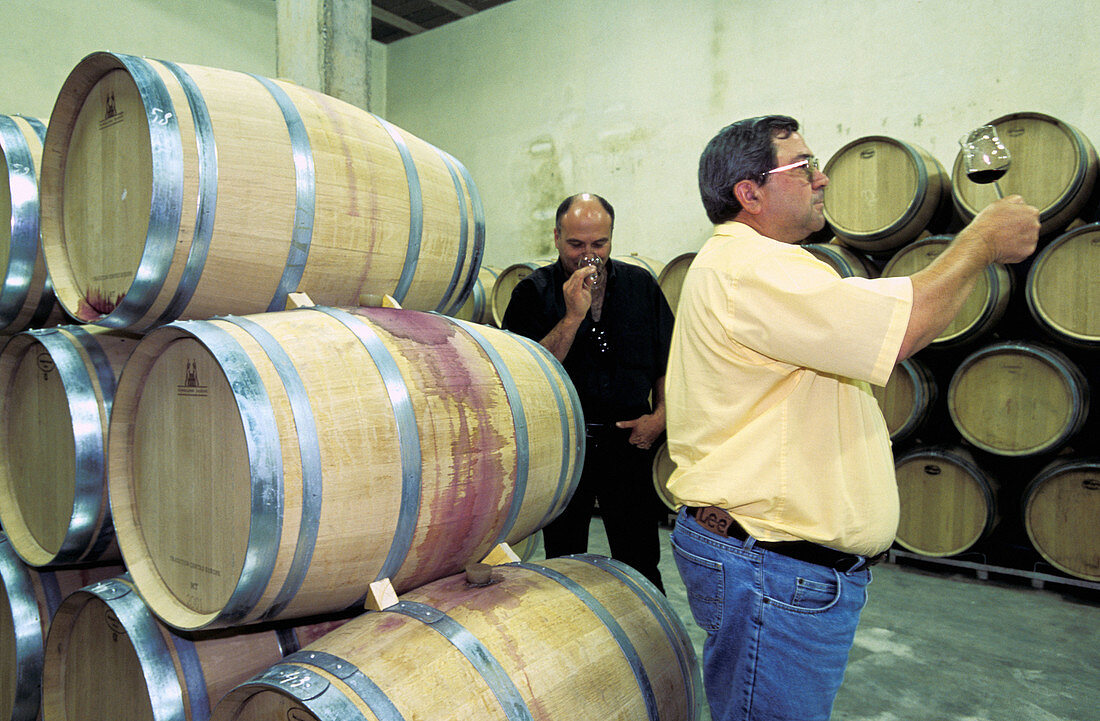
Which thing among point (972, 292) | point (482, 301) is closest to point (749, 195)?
point (972, 292)

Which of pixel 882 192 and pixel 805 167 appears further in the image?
pixel 882 192

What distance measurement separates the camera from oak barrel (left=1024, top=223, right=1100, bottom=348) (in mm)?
3854

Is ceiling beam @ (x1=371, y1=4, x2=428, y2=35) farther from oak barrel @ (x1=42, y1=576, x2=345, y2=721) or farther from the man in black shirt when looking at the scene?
oak barrel @ (x1=42, y1=576, x2=345, y2=721)

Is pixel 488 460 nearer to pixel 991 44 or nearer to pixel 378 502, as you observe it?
pixel 378 502

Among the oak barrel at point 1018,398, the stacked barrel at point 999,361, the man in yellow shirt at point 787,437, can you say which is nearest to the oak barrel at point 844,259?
the stacked barrel at point 999,361

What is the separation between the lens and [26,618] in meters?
2.22

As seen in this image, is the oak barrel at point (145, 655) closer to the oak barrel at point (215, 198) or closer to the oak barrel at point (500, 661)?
the oak barrel at point (500, 661)

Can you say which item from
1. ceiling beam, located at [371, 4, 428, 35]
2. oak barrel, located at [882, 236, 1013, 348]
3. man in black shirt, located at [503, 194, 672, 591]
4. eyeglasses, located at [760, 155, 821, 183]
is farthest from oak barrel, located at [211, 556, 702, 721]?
ceiling beam, located at [371, 4, 428, 35]

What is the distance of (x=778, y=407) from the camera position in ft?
4.80

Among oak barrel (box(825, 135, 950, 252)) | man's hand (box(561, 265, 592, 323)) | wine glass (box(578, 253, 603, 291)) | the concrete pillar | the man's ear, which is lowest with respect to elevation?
man's hand (box(561, 265, 592, 323))

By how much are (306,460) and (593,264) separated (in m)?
1.60

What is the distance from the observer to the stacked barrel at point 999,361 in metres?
3.92

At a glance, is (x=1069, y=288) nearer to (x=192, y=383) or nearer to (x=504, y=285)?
(x=504, y=285)

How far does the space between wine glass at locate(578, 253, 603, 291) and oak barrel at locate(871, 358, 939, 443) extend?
2.43 m
